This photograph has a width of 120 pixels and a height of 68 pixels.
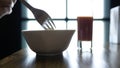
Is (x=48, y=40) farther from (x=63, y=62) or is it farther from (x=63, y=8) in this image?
(x=63, y=8)

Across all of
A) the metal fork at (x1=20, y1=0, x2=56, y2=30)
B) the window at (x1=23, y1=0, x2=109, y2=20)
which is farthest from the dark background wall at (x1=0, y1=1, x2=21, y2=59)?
→ the metal fork at (x1=20, y1=0, x2=56, y2=30)

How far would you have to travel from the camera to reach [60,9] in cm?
255

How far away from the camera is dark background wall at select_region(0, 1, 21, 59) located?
2.49 meters

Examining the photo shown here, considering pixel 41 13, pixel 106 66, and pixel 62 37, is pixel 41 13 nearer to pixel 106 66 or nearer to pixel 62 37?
pixel 62 37

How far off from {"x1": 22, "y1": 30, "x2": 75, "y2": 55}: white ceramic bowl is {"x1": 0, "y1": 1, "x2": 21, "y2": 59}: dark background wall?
1.63 meters

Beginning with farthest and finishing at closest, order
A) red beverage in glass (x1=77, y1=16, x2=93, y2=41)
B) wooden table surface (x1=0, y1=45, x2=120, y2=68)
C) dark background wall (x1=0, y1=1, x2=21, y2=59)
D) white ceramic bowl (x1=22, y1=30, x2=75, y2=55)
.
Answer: dark background wall (x1=0, y1=1, x2=21, y2=59) < red beverage in glass (x1=77, y1=16, x2=93, y2=41) < white ceramic bowl (x1=22, y1=30, x2=75, y2=55) < wooden table surface (x1=0, y1=45, x2=120, y2=68)

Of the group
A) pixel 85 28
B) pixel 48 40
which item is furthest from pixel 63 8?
pixel 48 40

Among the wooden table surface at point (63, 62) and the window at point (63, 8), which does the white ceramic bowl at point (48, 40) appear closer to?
the wooden table surface at point (63, 62)

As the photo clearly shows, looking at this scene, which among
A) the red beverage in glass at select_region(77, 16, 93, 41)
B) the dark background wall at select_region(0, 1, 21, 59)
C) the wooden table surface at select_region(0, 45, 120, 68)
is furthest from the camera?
the dark background wall at select_region(0, 1, 21, 59)

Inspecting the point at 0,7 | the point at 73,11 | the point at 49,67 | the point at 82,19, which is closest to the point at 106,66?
the point at 49,67

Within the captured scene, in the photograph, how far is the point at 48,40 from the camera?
872 mm

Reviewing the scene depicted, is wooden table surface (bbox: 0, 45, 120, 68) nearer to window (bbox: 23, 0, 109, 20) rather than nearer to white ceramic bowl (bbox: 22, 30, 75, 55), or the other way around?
white ceramic bowl (bbox: 22, 30, 75, 55)

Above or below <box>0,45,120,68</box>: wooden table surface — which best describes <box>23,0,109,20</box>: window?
above

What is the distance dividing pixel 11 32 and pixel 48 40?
1.72m
